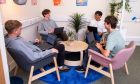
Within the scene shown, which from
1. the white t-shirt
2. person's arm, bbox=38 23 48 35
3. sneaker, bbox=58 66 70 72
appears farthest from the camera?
the white t-shirt

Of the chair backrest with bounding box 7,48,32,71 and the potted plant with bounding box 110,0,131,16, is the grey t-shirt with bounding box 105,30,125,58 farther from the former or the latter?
the potted plant with bounding box 110,0,131,16

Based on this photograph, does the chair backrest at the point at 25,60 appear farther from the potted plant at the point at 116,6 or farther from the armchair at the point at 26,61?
the potted plant at the point at 116,6

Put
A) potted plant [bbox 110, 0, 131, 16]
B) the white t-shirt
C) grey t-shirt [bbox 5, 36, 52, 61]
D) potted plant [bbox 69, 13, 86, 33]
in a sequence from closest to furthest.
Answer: grey t-shirt [bbox 5, 36, 52, 61], potted plant [bbox 110, 0, 131, 16], the white t-shirt, potted plant [bbox 69, 13, 86, 33]

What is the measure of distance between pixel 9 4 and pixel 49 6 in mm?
2035

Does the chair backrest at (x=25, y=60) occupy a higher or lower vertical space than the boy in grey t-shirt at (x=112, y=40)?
lower

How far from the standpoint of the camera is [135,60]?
3.93 meters

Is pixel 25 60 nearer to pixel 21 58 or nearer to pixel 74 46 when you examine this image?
pixel 21 58

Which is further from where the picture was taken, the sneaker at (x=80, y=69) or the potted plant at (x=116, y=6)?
the potted plant at (x=116, y=6)

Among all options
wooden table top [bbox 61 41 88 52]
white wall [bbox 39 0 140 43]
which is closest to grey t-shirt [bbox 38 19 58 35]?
white wall [bbox 39 0 140 43]

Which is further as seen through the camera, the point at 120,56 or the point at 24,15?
the point at 24,15

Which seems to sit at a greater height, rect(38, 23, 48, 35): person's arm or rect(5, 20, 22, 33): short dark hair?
rect(5, 20, 22, 33): short dark hair

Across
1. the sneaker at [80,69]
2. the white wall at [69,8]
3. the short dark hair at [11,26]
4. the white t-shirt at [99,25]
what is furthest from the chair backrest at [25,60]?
the white wall at [69,8]

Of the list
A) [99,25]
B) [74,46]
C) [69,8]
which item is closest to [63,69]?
[74,46]

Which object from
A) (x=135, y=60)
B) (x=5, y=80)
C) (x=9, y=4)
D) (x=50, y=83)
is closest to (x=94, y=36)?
(x=135, y=60)
